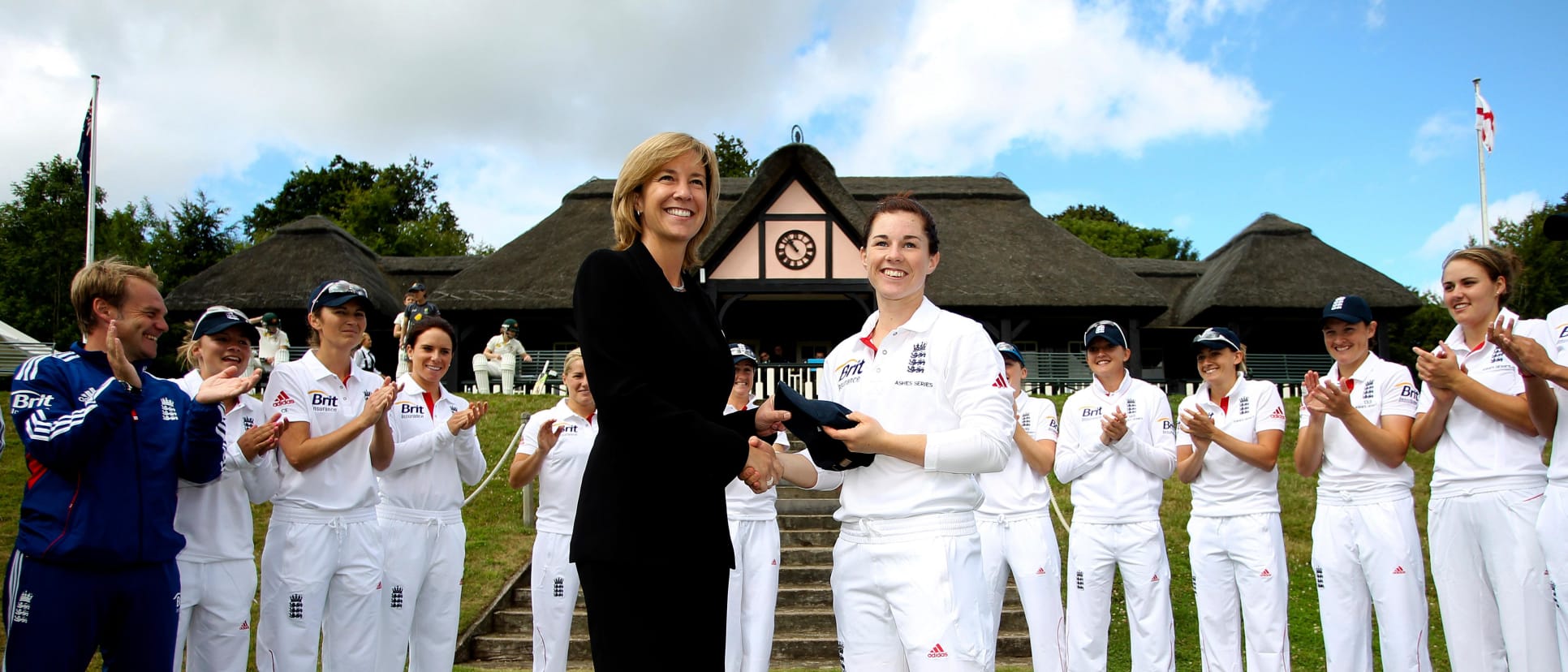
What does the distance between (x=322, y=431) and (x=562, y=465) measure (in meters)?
1.65

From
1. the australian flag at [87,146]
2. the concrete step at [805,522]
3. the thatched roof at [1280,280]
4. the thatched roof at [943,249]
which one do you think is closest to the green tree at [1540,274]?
the thatched roof at [1280,280]

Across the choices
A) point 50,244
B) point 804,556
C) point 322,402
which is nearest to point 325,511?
point 322,402

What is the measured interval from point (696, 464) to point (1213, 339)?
4813 millimetres

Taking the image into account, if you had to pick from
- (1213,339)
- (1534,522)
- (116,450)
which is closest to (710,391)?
(116,450)

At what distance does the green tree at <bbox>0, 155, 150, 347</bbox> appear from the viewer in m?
37.7

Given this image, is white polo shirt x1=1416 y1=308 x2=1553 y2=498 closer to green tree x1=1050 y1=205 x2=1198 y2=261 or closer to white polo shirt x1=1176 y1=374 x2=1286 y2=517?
white polo shirt x1=1176 y1=374 x2=1286 y2=517

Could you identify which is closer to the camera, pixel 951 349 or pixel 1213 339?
pixel 951 349

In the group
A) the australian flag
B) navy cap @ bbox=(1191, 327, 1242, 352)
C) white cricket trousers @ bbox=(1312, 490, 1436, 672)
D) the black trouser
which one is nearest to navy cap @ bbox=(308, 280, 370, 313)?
the black trouser

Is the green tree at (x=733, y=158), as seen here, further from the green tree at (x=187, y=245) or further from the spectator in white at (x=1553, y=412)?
the spectator in white at (x=1553, y=412)

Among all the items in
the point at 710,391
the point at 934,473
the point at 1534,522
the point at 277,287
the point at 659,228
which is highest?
the point at 277,287

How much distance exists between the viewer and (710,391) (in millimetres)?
2580

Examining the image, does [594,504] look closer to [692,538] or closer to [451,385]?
[692,538]

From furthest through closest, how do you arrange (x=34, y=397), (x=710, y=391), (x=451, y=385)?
1. (x=451, y=385)
2. (x=34, y=397)
3. (x=710, y=391)

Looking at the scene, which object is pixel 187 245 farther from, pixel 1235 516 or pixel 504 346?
pixel 1235 516
